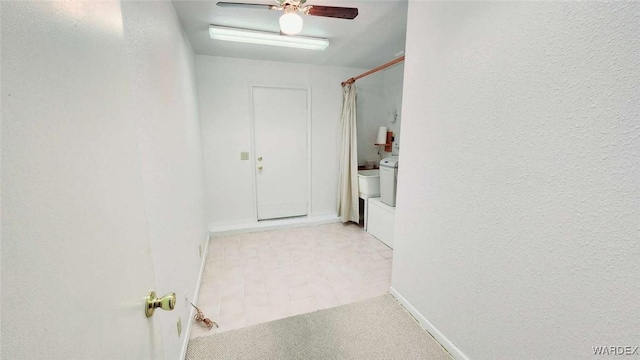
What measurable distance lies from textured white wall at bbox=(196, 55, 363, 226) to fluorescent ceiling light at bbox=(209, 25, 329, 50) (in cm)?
82

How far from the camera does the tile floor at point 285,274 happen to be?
77.6 inches

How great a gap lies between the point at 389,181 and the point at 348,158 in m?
0.84

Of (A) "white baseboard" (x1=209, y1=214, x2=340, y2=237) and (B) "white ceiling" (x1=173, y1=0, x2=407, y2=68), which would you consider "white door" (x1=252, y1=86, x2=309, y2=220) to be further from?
(B) "white ceiling" (x1=173, y1=0, x2=407, y2=68)

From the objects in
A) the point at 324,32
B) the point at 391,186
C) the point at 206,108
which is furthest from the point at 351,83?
the point at 206,108

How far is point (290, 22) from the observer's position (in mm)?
1595

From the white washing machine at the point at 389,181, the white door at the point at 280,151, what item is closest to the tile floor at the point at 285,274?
the white door at the point at 280,151

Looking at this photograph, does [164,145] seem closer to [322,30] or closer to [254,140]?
[322,30]

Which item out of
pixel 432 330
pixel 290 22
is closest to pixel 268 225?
pixel 432 330

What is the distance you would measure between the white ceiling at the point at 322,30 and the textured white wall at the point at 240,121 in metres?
0.18

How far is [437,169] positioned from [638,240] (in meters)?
0.87

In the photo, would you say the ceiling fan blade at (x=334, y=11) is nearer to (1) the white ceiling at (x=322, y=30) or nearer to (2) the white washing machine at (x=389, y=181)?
(1) the white ceiling at (x=322, y=30)

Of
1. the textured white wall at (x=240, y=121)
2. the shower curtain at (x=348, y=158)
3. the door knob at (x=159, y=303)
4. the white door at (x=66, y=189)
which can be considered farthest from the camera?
the shower curtain at (x=348, y=158)

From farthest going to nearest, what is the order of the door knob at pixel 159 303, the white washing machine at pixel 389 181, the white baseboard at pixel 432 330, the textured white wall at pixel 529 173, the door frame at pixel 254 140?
the door frame at pixel 254 140
the white washing machine at pixel 389 181
the white baseboard at pixel 432 330
the textured white wall at pixel 529 173
the door knob at pixel 159 303

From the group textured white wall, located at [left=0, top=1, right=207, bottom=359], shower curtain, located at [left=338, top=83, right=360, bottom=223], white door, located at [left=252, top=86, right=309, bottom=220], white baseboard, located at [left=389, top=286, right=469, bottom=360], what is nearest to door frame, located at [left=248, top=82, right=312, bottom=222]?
white door, located at [left=252, top=86, right=309, bottom=220]
